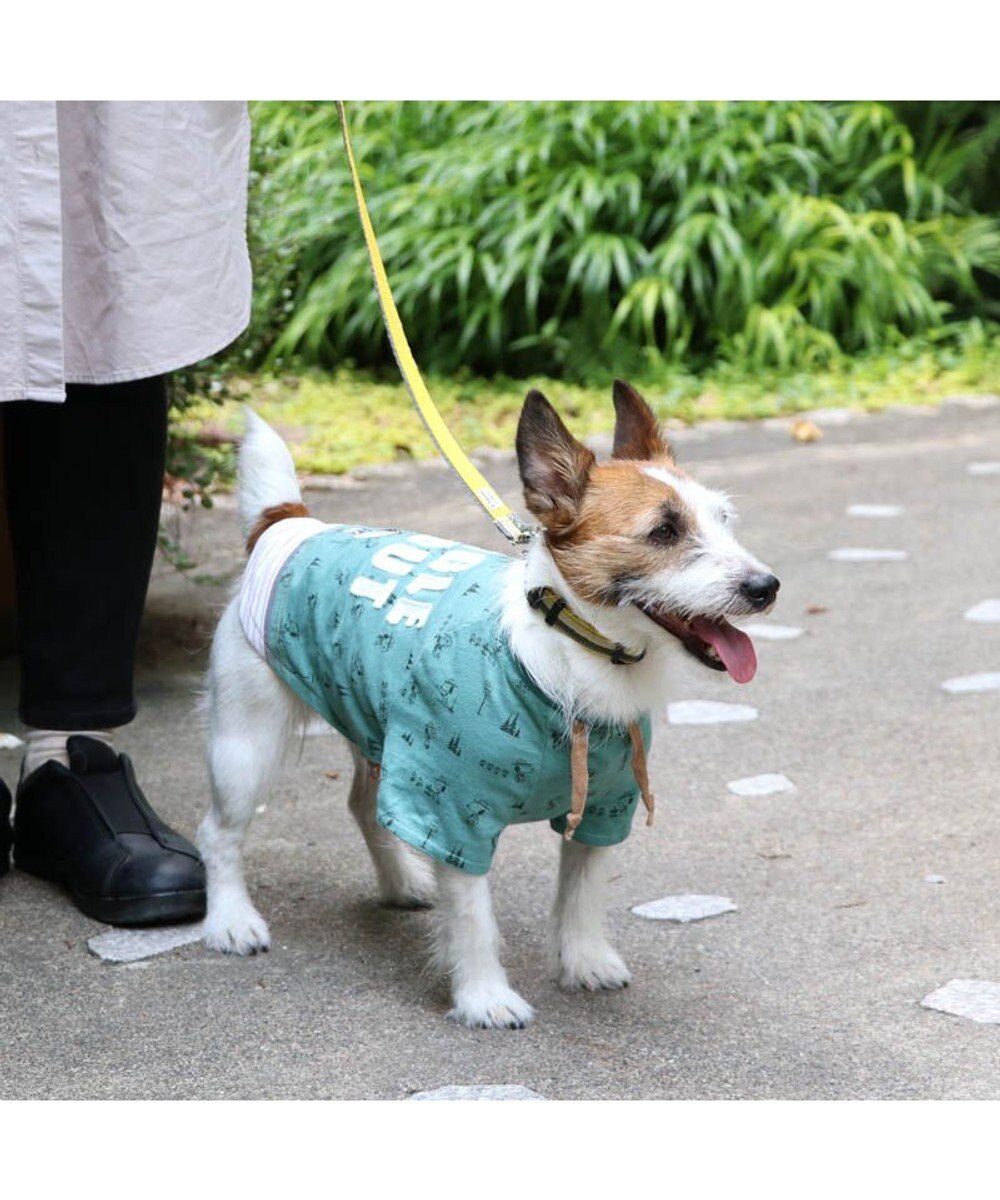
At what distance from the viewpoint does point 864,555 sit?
5.52m

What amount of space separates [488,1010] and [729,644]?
671 mm

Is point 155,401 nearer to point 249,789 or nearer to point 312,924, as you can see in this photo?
point 249,789

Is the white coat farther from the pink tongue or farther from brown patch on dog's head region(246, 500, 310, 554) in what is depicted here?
the pink tongue

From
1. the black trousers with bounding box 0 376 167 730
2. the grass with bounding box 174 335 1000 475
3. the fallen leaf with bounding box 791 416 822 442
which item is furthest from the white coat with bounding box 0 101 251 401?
the fallen leaf with bounding box 791 416 822 442

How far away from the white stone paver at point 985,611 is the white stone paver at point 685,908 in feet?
6.78

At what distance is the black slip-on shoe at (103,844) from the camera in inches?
113

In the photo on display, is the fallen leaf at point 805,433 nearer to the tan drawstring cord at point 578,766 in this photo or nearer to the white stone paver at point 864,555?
the white stone paver at point 864,555

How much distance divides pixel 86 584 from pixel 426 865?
79 centimetres

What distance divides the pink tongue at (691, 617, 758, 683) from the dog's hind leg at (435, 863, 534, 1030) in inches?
19.9

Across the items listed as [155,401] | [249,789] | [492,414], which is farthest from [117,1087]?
[492,414]

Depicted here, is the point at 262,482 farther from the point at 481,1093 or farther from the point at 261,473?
the point at 481,1093

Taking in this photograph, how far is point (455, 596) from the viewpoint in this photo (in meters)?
2.57

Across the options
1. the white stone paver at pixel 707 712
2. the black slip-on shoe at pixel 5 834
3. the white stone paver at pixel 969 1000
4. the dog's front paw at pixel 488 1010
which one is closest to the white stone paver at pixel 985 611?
the white stone paver at pixel 707 712

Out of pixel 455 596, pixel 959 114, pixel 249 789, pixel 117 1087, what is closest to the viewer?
pixel 117 1087
